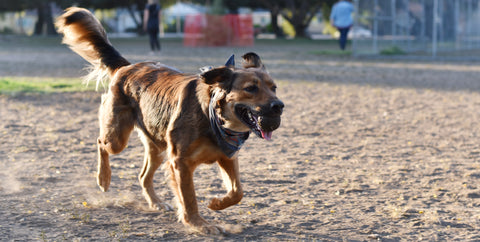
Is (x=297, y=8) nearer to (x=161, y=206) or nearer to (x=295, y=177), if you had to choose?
(x=295, y=177)

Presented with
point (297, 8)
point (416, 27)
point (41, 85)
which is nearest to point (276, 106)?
point (41, 85)

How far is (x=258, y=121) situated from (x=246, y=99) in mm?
177

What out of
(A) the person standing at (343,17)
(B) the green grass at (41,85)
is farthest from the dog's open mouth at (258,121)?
(A) the person standing at (343,17)

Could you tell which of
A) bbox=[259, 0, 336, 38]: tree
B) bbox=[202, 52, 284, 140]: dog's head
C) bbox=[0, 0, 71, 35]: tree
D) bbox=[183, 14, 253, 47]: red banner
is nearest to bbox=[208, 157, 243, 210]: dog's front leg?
bbox=[202, 52, 284, 140]: dog's head

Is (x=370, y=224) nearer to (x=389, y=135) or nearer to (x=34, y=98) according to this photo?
(x=389, y=135)

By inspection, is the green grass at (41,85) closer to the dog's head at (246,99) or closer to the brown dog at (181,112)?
the brown dog at (181,112)

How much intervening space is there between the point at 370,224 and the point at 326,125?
15.2 ft

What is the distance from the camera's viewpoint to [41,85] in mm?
13531

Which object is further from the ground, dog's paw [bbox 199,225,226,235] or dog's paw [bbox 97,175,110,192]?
dog's paw [bbox 97,175,110,192]

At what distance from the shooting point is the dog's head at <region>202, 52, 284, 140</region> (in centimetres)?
389

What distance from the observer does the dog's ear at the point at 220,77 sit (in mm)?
4070

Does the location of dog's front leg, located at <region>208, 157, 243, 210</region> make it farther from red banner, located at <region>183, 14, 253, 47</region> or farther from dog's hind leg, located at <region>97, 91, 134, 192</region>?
red banner, located at <region>183, 14, 253, 47</region>

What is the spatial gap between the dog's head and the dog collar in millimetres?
37

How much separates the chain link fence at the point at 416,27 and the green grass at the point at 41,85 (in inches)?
460
